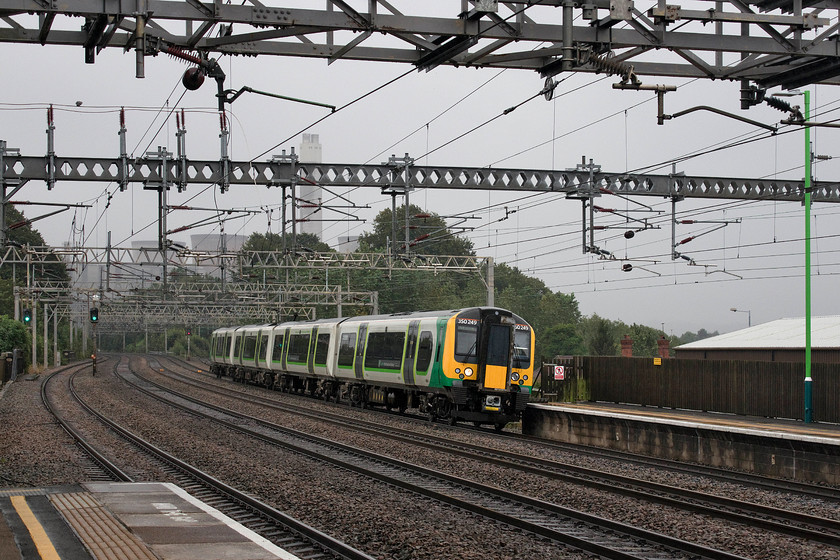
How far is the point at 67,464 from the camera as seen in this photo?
15.9 metres

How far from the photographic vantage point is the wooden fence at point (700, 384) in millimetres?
25348

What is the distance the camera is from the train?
2319 cm

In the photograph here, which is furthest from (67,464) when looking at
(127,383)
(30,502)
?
(127,383)

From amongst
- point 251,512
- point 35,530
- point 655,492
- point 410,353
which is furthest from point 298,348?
point 35,530

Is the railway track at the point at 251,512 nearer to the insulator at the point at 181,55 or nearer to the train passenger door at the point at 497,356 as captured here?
the insulator at the point at 181,55

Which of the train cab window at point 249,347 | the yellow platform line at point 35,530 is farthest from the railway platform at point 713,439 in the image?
the train cab window at point 249,347

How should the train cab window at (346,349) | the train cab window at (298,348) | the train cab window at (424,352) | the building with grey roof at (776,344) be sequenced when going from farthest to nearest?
1. the train cab window at (298,348)
2. the building with grey roof at (776,344)
3. the train cab window at (346,349)
4. the train cab window at (424,352)

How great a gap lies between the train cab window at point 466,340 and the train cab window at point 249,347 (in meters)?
23.7

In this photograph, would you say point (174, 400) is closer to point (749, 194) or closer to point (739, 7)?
point (749, 194)

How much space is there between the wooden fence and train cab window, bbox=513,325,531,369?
299 inches

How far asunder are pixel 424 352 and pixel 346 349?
7.06 metres

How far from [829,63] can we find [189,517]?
9.45m

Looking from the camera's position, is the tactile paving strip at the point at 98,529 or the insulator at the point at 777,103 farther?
the insulator at the point at 777,103

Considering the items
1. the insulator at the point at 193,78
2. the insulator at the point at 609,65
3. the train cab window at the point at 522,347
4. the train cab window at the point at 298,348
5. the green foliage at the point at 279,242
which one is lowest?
the train cab window at the point at 298,348
